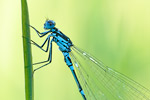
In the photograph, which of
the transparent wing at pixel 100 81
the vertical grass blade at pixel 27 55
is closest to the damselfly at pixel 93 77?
the transparent wing at pixel 100 81

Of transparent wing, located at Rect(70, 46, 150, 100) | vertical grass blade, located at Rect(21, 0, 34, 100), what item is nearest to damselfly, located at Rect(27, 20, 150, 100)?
transparent wing, located at Rect(70, 46, 150, 100)

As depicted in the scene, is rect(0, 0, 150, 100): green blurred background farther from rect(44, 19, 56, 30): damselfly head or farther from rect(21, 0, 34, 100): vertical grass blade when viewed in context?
rect(21, 0, 34, 100): vertical grass blade

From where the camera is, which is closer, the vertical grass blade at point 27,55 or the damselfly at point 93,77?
the vertical grass blade at point 27,55

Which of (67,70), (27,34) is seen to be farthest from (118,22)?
(27,34)

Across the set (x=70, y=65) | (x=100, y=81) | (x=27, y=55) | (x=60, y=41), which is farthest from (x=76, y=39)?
(x=27, y=55)

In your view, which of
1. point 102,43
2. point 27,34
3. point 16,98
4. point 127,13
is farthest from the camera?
point 127,13

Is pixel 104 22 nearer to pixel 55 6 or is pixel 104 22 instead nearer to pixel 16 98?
pixel 55 6

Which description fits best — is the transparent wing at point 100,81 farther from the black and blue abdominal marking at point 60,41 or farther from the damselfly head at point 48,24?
the damselfly head at point 48,24
